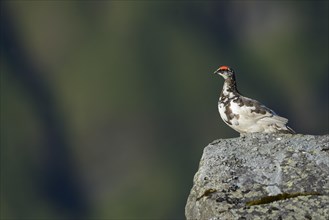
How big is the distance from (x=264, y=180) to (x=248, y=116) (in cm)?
495

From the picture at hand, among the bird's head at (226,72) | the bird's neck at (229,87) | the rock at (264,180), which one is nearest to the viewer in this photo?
the rock at (264,180)

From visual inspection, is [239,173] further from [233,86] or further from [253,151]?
[233,86]

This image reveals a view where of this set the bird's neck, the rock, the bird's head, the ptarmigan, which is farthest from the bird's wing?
the rock

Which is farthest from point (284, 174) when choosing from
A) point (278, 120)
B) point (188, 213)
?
point (278, 120)

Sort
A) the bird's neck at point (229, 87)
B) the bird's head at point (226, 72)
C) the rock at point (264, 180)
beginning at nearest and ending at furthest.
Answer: the rock at point (264, 180) < the bird's neck at point (229, 87) < the bird's head at point (226, 72)

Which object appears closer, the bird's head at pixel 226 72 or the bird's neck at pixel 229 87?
the bird's neck at pixel 229 87

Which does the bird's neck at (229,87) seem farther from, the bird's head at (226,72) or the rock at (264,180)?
the rock at (264,180)

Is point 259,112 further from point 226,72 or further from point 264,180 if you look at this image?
point 264,180

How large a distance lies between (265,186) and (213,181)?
839 mm

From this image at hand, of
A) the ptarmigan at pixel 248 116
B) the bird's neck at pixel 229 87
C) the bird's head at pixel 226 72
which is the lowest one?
the ptarmigan at pixel 248 116

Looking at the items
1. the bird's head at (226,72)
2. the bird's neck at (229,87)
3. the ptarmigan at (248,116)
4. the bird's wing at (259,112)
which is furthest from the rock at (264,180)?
the bird's head at (226,72)

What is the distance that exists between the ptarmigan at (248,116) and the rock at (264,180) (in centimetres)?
254

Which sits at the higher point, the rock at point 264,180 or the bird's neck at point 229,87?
the bird's neck at point 229,87

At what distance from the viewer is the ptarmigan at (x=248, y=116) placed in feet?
65.6
